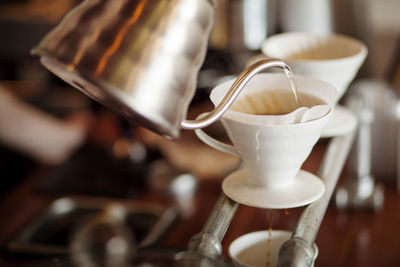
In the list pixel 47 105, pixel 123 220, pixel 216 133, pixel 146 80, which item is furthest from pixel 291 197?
pixel 47 105

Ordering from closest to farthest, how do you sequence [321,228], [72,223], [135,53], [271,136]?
1. [135,53]
2. [271,136]
3. [321,228]
4. [72,223]

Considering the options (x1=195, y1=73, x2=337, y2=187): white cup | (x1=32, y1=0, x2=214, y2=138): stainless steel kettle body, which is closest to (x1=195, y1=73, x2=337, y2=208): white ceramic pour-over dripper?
(x1=195, y1=73, x2=337, y2=187): white cup

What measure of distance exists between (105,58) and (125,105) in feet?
0.14

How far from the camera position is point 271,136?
616 mm

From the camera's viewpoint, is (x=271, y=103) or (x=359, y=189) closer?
(x=271, y=103)

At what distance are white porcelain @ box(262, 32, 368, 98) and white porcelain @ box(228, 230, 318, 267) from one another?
26cm

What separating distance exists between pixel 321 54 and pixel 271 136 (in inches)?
13.1

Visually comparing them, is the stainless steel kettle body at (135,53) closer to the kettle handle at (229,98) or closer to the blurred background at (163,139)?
the kettle handle at (229,98)

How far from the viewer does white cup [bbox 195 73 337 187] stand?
0.61 meters

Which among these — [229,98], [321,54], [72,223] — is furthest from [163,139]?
[229,98]

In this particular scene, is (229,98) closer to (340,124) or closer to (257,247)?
(257,247)

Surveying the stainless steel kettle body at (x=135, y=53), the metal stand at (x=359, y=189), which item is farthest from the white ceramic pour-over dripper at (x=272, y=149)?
the metal stand at (x=359, y=189)

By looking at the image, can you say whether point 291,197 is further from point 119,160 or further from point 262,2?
point 262,2

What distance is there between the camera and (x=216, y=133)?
1.54 meters
